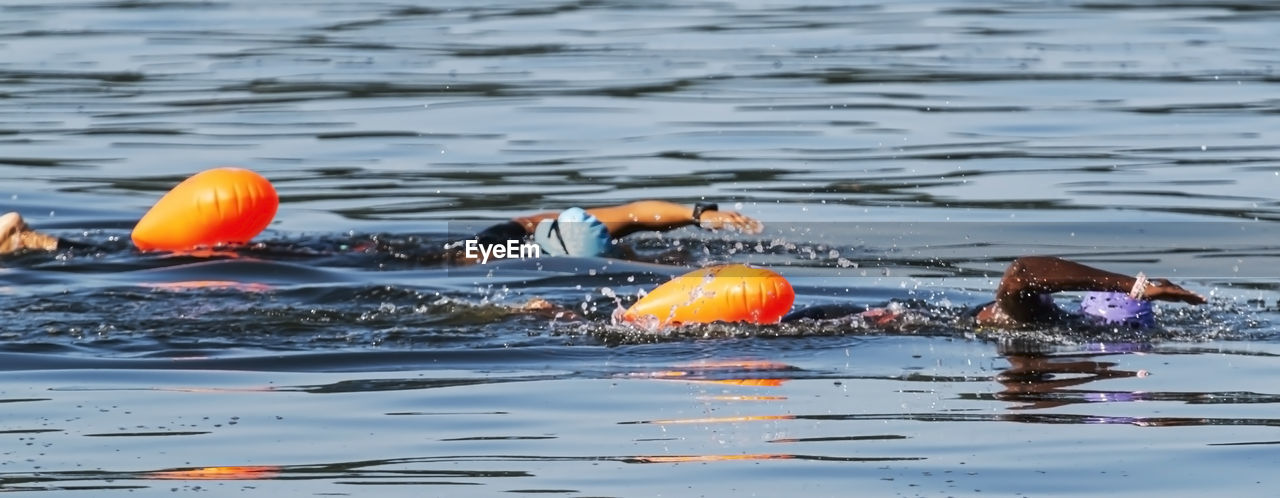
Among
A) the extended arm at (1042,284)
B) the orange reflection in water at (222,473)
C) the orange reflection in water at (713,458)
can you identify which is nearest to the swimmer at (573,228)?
the extended arm at (1042,284)

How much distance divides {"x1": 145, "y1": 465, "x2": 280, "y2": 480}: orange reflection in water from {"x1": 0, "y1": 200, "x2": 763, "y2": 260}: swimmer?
5059 mm

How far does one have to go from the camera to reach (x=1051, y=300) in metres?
9.02

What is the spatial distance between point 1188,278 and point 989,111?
7148 millimetres

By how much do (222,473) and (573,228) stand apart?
17.0 feet

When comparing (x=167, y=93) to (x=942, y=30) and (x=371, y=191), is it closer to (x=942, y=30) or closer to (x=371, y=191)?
(x=371, y=191)

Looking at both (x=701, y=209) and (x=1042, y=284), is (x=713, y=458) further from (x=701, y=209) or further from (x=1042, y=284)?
(x=701, y=209)

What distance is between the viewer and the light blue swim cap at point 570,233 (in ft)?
36.9

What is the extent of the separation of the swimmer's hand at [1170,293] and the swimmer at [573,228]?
325 centimetres

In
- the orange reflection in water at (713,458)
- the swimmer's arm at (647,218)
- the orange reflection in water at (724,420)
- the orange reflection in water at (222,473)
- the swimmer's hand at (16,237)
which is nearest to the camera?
the orange reflection in water at (222,473)

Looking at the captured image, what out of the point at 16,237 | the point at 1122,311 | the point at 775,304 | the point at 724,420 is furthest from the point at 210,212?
the point at 724,420

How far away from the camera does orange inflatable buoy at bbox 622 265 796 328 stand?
8.93 m

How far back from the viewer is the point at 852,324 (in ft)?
29.7

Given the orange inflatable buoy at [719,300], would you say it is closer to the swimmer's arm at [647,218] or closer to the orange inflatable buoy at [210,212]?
the swimmer's arm at [647,218]

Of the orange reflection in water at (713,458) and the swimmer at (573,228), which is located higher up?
the orange reflection in water at (713,458)
